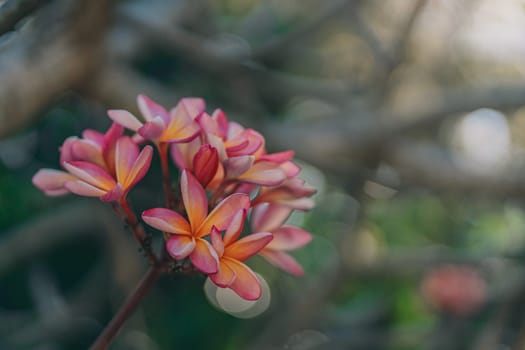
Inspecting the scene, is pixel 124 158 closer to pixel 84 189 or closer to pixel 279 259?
pixel 84 189

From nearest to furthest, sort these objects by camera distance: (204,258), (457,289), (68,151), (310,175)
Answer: (204,258) < (68,151) < (457,289) < (310,175)

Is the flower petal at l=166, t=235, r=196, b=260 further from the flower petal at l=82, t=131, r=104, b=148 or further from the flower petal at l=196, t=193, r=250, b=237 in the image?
the flower petal at l=82, t=131, r=104, b=148

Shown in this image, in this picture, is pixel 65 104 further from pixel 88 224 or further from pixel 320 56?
pixel 320 56

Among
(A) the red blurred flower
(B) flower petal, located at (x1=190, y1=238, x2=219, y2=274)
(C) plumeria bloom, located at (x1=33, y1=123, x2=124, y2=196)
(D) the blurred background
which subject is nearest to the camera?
(B) flower petal, located at (x1=190, y1=238, x2=219, y2=274)

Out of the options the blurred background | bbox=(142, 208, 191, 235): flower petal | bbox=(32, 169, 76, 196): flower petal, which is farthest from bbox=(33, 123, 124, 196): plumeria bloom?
the blurred background

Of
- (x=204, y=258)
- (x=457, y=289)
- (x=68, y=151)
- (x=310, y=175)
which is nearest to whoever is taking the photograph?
(x=204, y=258)

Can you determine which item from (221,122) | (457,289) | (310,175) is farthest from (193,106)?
(310,175)

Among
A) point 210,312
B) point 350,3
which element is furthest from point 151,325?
point 350,3
